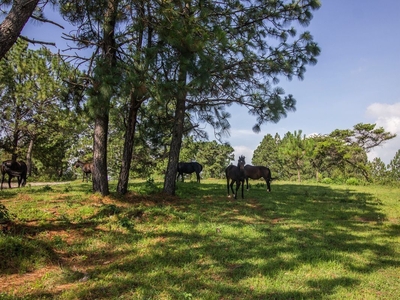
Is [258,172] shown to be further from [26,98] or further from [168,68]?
[26,98]

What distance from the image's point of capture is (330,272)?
4.24 metres

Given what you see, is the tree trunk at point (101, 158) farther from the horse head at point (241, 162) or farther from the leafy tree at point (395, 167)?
the leafy tree at point (395, 167)

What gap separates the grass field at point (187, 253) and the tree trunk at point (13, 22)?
10.5 feet

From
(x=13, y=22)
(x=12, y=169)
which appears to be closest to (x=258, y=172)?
(x=13, y=22)

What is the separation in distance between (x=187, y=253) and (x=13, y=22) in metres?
4.94

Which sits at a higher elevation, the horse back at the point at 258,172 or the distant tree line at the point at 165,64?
the distant tree line at the point at 165,64

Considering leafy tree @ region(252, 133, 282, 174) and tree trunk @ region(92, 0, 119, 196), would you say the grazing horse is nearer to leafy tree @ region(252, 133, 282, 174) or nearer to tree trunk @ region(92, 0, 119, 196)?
tree trunk @ region(92, 0, 119, 196)

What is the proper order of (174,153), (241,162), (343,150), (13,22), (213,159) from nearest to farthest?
(13,22), (174,153), (241,162), (343,150), (213,159)

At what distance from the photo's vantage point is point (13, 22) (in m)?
4.46

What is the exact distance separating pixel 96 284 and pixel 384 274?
4419 millimetres

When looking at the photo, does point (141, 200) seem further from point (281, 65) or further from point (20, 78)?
point (20, 78)

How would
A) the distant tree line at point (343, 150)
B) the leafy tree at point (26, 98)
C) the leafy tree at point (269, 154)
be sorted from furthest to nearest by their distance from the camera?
the leafy tree at point (269, 154) → the distant tree line at point (343, 150) → the leafy tree at point (26, 98)

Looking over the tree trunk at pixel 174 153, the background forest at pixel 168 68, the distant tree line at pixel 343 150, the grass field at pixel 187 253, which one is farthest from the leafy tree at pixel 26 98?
the distant tree line at pixel 343 150

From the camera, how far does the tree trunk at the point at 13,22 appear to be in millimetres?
4355
